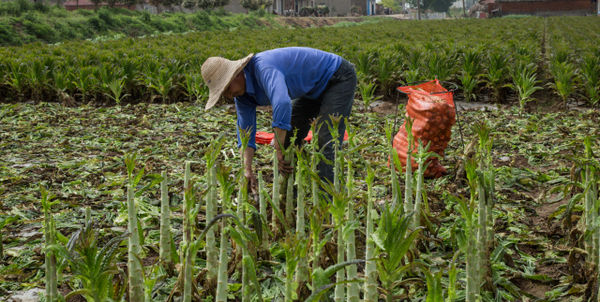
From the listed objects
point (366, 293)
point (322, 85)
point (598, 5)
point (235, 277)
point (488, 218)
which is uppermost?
point (598, 5)

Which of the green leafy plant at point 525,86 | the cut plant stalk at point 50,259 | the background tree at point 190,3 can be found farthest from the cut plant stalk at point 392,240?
the background tree at point 190,3

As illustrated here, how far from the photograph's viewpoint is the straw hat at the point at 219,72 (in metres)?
2.94

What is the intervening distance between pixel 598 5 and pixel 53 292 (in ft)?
252

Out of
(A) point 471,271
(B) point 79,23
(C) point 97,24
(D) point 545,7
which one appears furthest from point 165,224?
(D) point 545,7

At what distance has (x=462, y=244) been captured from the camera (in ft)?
5.41

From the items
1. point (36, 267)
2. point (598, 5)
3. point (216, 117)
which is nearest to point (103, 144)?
point (216, 117)

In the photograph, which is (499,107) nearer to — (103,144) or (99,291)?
(103,144)

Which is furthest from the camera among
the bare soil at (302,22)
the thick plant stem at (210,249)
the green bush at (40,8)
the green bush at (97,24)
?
the bare soil at (302,22)

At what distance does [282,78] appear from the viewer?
116 inches

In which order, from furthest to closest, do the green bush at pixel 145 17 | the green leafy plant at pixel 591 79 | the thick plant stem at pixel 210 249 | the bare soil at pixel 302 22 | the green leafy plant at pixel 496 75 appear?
1. the bare soil at pixel 302 22
2. the green bush at pixel 145 17
3. the green leafy plant at pixel 496 75
4. the green leafy plant at pixel 591 79
5. the thick plant stem at pixel 210 249

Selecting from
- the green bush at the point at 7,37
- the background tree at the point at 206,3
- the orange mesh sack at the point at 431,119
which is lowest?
the orange mesh sack at the point at 431,119

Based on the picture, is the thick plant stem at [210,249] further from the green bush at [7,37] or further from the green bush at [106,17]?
the green bush at [106,17]

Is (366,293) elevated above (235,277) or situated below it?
above

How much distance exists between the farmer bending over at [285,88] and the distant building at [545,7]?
207 feet
